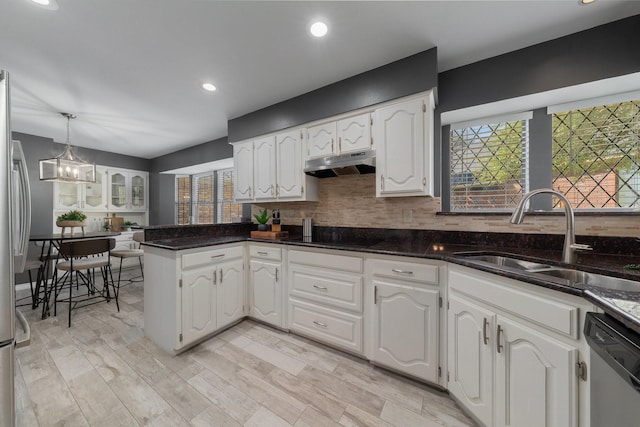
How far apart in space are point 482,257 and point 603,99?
152 cm

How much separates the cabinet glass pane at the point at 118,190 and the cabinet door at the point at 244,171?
3.61 m

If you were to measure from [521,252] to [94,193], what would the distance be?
21.4ft

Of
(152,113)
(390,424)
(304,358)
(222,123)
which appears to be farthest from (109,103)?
(390,424)

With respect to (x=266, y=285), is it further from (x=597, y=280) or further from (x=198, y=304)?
(x=597, y=280)

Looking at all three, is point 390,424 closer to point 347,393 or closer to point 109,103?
point 347,393

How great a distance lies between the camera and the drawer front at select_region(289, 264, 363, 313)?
180 cm

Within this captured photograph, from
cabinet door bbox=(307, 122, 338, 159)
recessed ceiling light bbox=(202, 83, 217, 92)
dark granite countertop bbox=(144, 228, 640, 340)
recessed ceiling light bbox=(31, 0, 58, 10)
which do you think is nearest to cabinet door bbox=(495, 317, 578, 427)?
dark granite countertop bbox=(144, 228, 640, 340)

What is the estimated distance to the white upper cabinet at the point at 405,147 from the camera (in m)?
1.79

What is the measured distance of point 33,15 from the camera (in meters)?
1.41

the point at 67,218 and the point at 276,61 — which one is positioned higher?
the point at 276,61

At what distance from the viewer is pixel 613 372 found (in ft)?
2.31

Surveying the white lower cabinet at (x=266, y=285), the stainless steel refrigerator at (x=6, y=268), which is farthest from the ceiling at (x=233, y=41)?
the white lower cabinet at (x=266, y=285)

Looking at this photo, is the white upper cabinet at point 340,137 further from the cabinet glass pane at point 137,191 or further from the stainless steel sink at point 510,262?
the cabinet glass pane at point 137,191

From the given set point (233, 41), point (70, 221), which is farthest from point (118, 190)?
point (233, 41)
